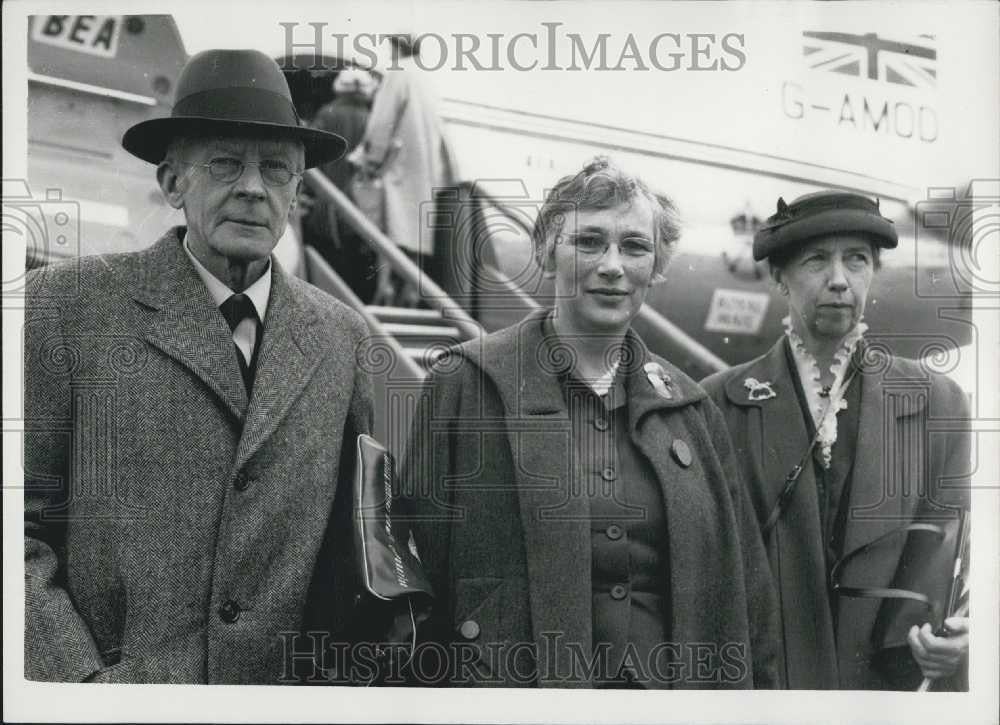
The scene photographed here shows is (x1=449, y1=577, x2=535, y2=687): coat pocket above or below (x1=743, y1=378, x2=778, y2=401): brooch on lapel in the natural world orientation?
below

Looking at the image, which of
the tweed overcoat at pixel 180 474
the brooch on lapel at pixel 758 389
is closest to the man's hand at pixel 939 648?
the brooch on lapel at pixel 758 389

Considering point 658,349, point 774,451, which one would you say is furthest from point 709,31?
point 774,451

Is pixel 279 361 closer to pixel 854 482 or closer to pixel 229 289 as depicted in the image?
pixel 229 289

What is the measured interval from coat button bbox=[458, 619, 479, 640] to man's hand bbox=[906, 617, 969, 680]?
1451 mm

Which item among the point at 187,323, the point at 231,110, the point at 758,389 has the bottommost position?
the point at 758,389

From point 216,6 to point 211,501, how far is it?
170 cm

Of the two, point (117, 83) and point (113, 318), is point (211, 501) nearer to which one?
point (113, 318)

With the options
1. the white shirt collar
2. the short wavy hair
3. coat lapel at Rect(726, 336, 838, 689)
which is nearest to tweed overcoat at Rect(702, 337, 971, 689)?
coat lapel at Rect(726, 336, 838, 689)

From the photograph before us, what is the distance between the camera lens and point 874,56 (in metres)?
3.72

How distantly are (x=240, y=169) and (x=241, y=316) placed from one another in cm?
49

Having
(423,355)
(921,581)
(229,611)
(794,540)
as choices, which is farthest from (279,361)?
(921,581)

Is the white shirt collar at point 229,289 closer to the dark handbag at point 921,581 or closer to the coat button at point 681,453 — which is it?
the coat button at point 681,453

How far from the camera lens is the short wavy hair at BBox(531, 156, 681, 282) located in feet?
11.9

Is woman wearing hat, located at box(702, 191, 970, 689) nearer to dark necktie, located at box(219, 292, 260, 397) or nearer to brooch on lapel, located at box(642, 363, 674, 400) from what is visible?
brooch on lapel, located at box(642, 363, 674, 400)
